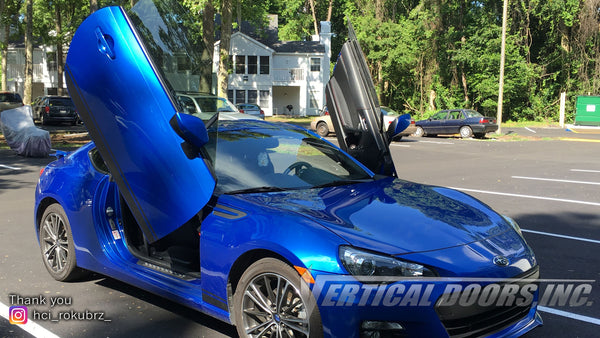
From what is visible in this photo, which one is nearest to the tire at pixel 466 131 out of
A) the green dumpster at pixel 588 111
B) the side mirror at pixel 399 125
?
the green dumpster at pixel 588 111

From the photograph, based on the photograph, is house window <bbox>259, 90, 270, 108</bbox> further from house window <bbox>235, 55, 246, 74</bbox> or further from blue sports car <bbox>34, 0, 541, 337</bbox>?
blue sports car <bbox>34, 0, 541, 337</bbox>

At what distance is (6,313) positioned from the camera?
4.14m

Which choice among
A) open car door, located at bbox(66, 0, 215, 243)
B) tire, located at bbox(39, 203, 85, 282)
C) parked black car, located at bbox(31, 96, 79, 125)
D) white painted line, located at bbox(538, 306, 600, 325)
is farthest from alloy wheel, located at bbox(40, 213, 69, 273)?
parked black car, located at bbox(31, 96, 79, 125)

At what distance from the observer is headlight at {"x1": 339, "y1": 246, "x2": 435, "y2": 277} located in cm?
288

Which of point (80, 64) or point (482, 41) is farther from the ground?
point (482, 41)

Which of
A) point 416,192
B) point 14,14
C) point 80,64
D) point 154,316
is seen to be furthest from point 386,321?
point 14,14

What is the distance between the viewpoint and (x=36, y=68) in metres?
55.2

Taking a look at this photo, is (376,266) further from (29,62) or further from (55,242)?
(29,62)

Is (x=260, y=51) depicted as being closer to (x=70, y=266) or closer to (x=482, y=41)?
(x=482, y=41)

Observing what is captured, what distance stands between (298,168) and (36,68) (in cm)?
5849

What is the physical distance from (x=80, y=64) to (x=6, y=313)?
199 centimetres

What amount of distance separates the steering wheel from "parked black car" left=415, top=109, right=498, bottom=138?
75.6 feet

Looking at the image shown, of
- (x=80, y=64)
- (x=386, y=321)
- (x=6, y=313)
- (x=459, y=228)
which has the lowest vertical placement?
(x=6, y=313)

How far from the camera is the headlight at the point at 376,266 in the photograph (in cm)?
288
